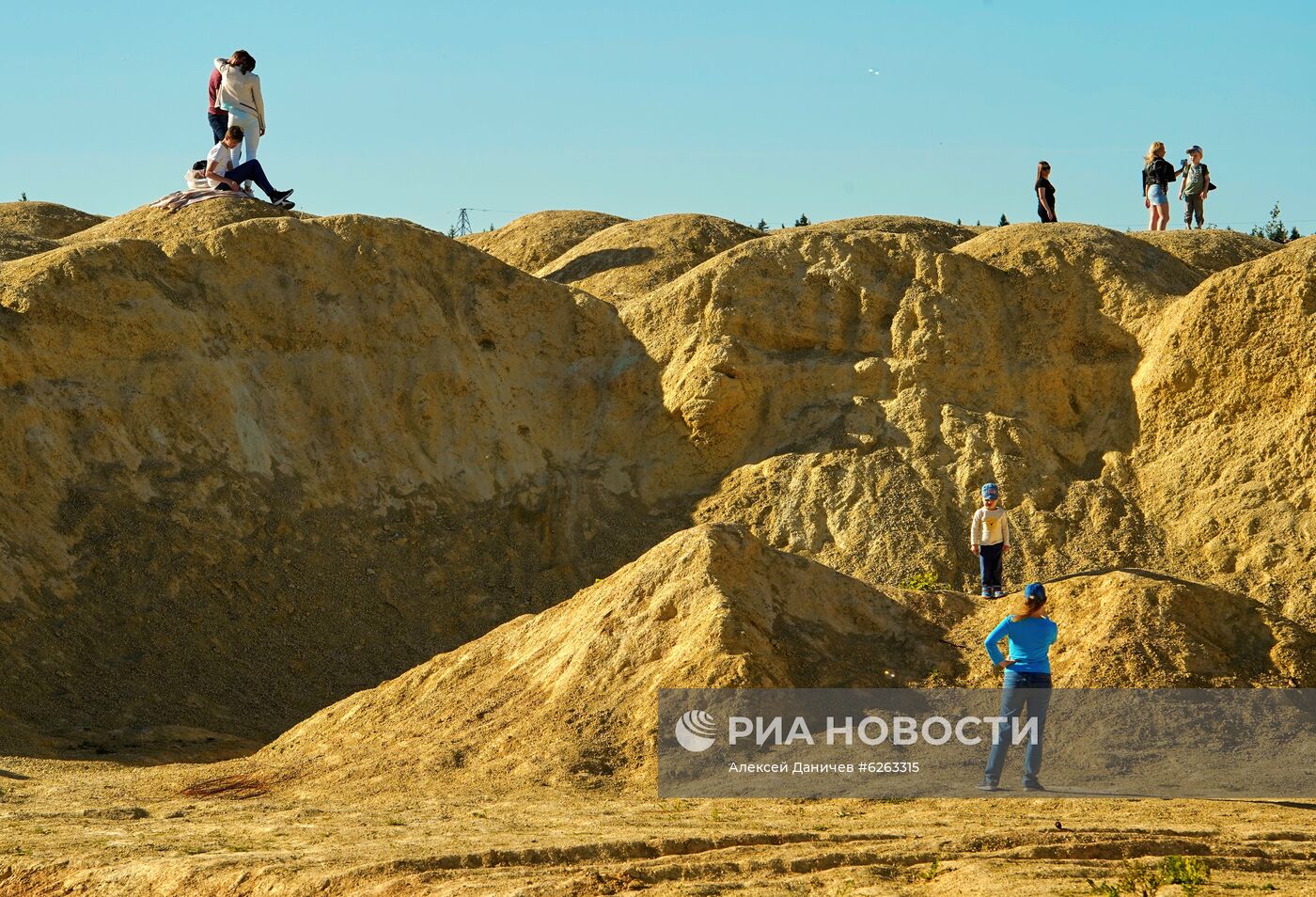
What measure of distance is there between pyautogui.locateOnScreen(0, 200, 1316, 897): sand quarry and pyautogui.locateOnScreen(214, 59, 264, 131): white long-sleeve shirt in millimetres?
1846

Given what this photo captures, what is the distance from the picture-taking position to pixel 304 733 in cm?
1527

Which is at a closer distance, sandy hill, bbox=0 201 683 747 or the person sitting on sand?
sandy hill, bbox=0 201 683 747

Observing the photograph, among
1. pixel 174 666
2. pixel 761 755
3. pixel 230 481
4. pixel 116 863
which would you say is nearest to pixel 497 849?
pixel 116 863

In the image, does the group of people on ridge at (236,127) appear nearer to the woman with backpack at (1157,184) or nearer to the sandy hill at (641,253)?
the sandy hill at (641,253)

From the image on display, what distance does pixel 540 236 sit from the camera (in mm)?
34312

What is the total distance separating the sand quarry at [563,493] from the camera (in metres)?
14.1

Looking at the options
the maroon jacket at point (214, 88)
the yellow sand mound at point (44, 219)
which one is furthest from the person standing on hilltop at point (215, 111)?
the yellow sand mound at point (44, 219)

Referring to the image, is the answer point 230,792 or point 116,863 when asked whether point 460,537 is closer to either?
point 230,792

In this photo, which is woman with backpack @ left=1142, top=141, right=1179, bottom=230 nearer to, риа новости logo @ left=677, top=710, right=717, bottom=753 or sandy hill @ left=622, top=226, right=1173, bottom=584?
sandy hill @ left=622, top=226, right=1173, bottom=584

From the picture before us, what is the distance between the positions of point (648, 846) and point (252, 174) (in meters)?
17.7

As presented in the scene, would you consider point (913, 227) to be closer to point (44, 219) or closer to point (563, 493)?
point (563, 493)

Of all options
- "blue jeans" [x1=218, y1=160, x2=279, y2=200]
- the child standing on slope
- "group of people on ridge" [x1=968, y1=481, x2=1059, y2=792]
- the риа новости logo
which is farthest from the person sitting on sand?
"group of people on ridge" [x1=968, y1=481, x2=1059, y2=792]

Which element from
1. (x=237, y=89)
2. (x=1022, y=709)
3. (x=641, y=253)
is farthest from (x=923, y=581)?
(x=237, y=89)

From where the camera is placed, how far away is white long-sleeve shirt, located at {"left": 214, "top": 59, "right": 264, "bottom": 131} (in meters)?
23.6
